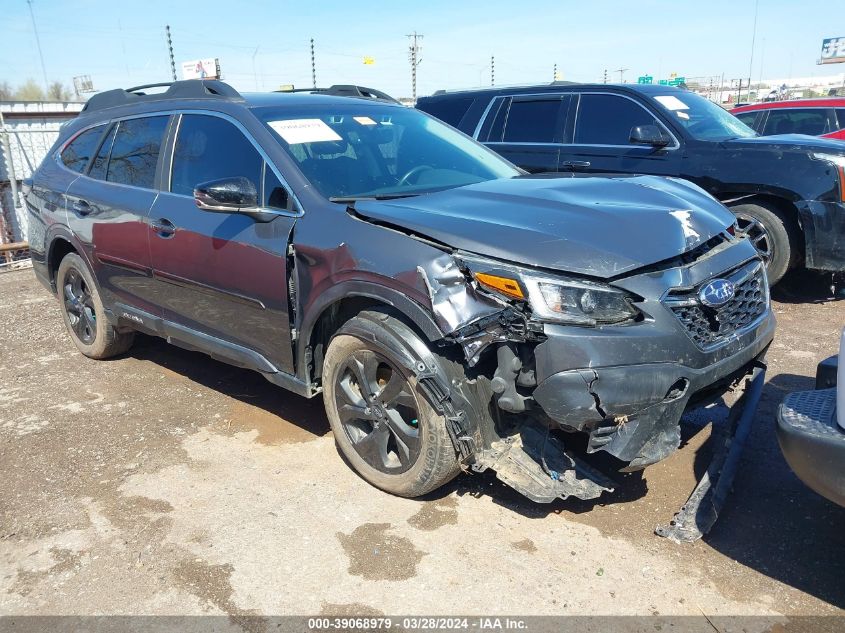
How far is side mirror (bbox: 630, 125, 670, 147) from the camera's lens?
6.38 metres

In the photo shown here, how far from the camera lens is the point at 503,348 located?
8.87ft

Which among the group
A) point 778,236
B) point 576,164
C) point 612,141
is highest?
point 612,141

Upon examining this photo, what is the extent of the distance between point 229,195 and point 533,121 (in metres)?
4.84

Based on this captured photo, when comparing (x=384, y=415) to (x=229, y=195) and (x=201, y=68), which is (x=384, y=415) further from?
(x=201, y=68)

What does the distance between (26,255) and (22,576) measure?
10853 mm

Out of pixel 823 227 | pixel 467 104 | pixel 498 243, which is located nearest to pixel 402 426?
pixel 498 243

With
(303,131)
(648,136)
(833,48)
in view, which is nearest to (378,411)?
(303,131)

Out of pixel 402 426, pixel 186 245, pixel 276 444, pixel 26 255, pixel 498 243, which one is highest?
pixel 498 243

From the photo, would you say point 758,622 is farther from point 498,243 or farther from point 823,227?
point 823,227

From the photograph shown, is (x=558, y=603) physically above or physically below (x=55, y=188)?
below

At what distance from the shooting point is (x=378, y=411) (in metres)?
3.24

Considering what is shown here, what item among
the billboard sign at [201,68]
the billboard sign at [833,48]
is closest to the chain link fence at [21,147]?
the billboard sign at [201,68]

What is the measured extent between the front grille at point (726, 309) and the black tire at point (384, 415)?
42.4 inches

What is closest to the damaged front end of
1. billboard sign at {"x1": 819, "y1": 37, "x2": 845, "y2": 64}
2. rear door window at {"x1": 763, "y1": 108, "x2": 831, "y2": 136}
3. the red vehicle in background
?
the red vehicle in background
